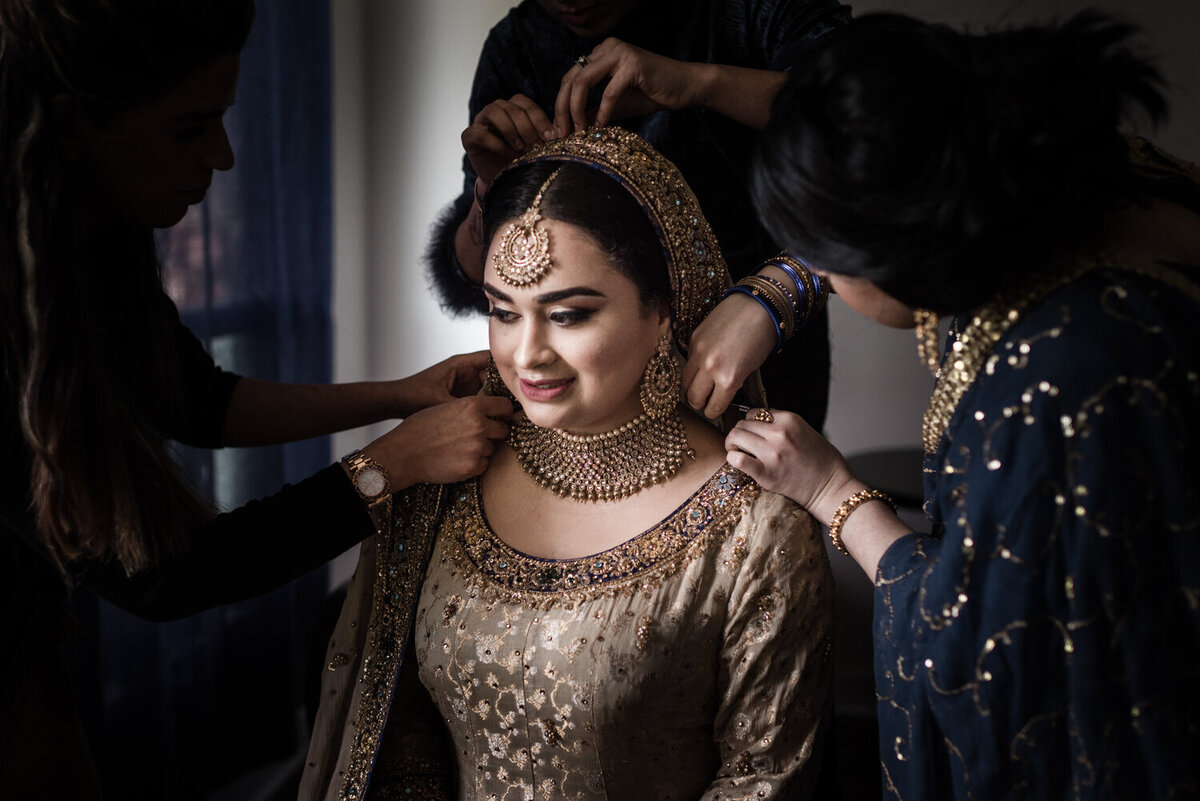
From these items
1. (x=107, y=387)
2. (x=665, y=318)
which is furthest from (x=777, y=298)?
(x=107, y=387)

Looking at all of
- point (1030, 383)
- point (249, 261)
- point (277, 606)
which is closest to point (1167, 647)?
point (1030, 383)

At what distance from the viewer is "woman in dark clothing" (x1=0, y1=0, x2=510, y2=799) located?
976mm

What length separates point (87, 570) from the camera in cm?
114

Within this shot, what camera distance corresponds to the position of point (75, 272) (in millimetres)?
1034

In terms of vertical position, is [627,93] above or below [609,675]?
above

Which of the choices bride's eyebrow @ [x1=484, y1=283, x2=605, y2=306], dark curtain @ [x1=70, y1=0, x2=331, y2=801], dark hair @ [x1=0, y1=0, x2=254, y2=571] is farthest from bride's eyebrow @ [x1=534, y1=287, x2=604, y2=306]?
dark curtain @ [x1=70, y1=0, x2=331, y2=801]

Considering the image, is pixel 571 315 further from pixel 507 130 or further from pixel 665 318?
pixel 507 130

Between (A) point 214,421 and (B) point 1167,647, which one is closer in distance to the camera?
(B) point 1167,647

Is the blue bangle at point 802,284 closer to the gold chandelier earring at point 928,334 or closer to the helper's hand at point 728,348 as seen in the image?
the helper's hand at point 728,348

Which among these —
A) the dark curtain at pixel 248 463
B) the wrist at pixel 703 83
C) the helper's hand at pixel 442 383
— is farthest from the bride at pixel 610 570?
the dark curtain at pixel 248 463

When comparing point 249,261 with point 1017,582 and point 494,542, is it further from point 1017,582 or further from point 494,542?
point 1017,582

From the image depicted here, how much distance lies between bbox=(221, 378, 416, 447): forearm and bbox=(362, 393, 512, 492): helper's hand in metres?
0.25

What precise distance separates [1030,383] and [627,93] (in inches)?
25.7

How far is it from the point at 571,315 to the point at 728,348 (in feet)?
0.65
